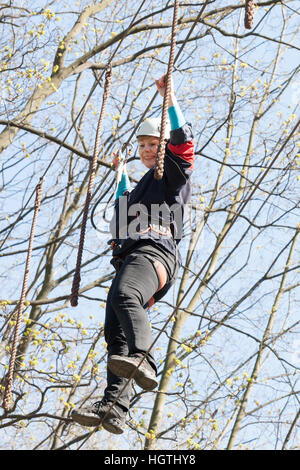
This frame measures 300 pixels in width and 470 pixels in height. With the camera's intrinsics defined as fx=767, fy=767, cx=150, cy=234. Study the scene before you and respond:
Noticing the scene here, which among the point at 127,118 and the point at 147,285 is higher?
the point at 127,118

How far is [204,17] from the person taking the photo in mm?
7027

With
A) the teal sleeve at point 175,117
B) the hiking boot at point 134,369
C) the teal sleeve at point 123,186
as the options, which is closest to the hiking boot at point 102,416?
the hiking boot at point 134,369

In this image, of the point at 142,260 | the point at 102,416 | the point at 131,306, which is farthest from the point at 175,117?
the point at 102,416

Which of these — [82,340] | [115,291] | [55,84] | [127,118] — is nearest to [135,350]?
[115,291]

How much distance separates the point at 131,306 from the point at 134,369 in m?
0.32

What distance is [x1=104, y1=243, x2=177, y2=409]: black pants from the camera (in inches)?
146

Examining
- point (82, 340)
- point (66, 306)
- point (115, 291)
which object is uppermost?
point (66, 306)

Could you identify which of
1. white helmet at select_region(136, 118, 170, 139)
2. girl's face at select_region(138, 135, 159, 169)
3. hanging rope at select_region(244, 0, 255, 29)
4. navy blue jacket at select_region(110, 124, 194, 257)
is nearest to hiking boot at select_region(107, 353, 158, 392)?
navy blue jacket at select_region(110, 124, 194, 257)

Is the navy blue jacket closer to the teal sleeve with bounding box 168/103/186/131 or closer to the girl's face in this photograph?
the teal sleeve with bounding box 168/103/186/131

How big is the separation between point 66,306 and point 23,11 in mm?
2871

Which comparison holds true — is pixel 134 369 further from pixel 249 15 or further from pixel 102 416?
pixel 249 15

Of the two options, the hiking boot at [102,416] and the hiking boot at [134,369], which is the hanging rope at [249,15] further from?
the hiking boot at [102,416]

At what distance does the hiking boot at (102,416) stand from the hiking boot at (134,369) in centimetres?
23
